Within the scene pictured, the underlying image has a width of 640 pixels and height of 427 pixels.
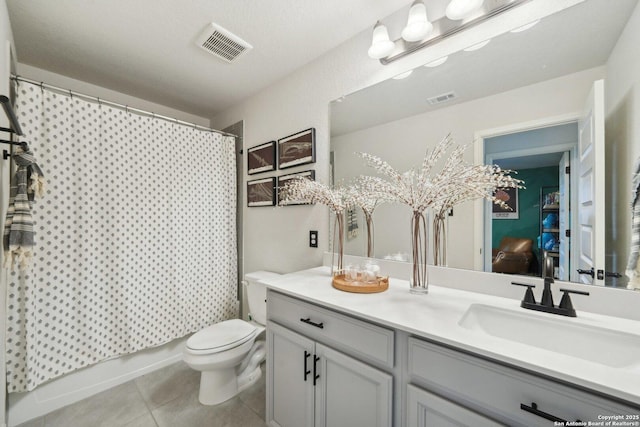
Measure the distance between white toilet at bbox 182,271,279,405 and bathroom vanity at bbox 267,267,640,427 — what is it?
396 millimetres

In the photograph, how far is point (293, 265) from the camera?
204 centimetres

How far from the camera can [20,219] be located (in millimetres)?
1208

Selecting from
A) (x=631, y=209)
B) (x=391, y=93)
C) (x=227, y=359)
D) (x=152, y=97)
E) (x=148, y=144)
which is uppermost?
(x=152, y=97)

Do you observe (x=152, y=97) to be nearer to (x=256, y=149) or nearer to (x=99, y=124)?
(x=99, y=124)

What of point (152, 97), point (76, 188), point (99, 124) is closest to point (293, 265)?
point (76, 188)

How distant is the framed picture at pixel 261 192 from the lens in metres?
2.19

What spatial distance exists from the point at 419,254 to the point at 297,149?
1.17 metres

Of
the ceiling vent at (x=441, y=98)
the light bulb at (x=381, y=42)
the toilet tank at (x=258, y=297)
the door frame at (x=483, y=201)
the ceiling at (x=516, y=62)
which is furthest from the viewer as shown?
the toilet tank at (x=258, y=297)

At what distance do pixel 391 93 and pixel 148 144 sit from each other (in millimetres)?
1835

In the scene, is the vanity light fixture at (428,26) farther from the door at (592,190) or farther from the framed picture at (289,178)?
the framed picture at (289,178)

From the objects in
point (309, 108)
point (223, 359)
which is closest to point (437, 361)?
point (223, 359)

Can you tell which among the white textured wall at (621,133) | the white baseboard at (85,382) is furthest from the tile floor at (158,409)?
the white textured wall at (621,133)

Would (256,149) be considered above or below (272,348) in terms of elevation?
above

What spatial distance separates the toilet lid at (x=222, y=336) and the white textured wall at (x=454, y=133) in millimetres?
990
